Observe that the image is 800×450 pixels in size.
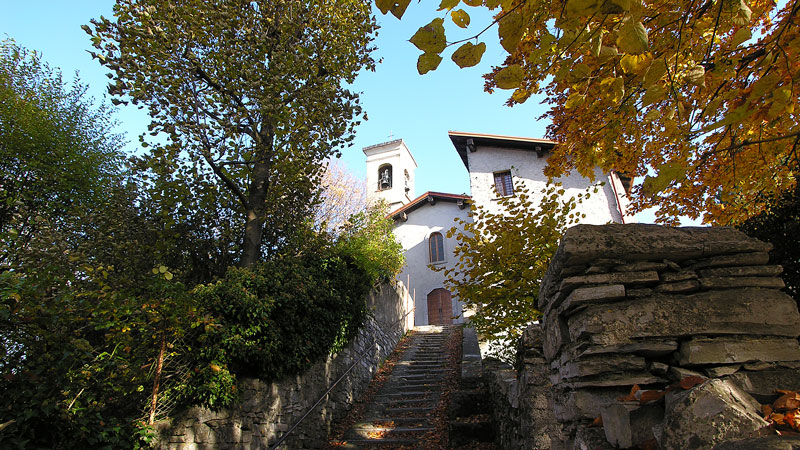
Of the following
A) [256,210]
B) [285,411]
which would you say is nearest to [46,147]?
[256,210]

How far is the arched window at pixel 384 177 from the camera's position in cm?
2505

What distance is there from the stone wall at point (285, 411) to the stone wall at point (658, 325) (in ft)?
14.8

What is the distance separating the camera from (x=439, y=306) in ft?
61.6

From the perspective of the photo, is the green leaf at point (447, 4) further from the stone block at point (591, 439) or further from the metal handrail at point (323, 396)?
the metal handrail at point (323, 396)

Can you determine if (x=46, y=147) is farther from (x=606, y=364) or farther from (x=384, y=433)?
(x=606, y=364)

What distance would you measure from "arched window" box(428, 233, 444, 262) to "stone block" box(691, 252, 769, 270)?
17.4 metres

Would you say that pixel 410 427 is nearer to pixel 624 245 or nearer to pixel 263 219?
pixel 263 219

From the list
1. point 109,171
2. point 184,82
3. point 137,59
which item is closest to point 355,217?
point 184,82

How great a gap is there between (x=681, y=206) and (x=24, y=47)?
18866 millimetres

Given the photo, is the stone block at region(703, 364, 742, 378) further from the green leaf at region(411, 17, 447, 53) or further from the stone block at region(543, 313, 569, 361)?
the green leaf at region(411, 17, 447, 53)

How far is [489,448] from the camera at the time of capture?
18.4 ft

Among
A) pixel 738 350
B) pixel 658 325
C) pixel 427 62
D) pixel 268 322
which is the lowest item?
pixel 738 350

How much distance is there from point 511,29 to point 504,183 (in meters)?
15.3

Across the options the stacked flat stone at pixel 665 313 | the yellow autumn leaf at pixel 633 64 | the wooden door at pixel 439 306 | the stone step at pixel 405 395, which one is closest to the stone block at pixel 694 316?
the stacked flat stone at pixel 665 313
